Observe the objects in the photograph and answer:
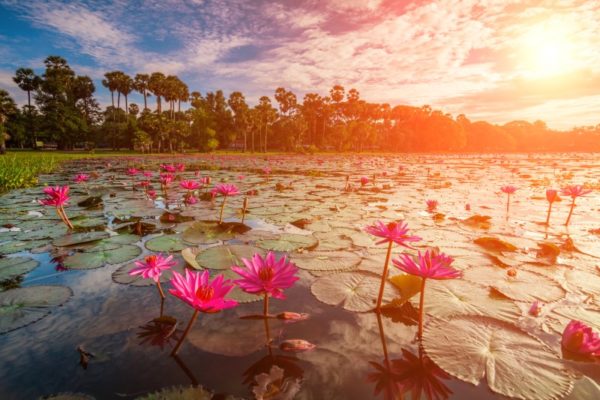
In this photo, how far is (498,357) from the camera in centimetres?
151

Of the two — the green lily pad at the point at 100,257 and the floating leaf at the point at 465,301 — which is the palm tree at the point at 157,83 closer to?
the green lily pad at the point at 100,257

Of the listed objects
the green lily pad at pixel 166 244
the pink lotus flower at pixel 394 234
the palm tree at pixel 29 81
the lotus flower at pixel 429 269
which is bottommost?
the green lily pad at pixel 166 244

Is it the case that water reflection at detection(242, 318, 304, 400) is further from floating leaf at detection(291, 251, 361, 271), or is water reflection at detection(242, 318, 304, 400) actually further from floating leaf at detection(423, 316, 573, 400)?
floating leaf at detection(291, 251, 361, 271)

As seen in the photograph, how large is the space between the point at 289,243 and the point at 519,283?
2.19 meters

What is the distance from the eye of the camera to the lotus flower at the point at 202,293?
1293mm

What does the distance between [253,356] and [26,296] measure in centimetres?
184

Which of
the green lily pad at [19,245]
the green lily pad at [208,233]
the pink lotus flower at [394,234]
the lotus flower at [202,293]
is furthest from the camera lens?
the green lily pad at [208,233]

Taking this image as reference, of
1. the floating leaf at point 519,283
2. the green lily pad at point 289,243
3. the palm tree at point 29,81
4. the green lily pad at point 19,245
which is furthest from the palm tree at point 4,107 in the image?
the floating leaf at point 519,283

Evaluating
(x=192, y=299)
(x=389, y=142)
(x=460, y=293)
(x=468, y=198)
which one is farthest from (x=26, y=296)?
(x=389, y=142)

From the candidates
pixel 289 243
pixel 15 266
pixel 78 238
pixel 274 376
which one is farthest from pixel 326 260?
pixel 78 238

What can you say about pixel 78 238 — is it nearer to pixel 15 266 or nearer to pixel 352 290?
pixel 15 266

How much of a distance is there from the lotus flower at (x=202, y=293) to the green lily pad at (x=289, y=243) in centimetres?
175

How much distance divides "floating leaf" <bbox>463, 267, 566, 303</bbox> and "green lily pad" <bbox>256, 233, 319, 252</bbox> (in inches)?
63.5

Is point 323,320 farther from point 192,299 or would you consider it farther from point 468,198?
point 468,198
